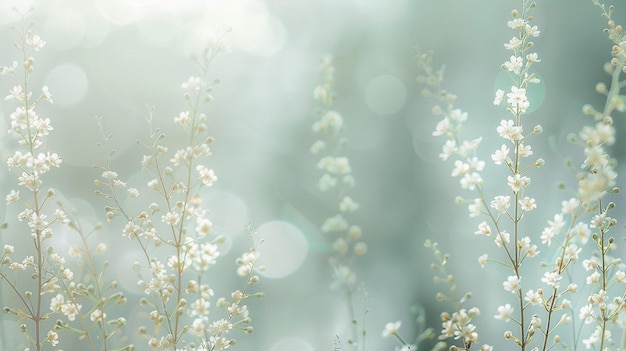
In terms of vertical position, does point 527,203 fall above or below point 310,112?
below

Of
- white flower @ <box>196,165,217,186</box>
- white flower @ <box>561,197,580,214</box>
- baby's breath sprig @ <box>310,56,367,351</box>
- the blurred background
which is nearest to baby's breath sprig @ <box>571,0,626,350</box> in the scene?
white flower @ <box>561,197,580,214</box>

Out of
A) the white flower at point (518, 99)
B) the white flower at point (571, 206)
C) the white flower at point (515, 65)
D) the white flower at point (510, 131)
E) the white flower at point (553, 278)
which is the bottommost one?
the white flower at point (553, 278)

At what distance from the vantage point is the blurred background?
1367 mm

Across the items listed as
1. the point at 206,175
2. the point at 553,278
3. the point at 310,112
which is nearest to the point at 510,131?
the point at 553,278

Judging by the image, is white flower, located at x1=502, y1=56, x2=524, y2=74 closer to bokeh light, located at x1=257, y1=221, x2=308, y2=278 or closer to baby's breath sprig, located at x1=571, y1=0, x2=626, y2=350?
baby's breath sprig, located at x1=571, y1=0, x2=626, y2=350

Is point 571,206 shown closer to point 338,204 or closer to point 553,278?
point 553,278

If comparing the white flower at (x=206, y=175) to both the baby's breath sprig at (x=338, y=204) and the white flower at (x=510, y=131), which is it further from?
the white flower at (x=510, y=131)

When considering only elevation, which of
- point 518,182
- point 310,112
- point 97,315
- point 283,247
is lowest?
point 97,315

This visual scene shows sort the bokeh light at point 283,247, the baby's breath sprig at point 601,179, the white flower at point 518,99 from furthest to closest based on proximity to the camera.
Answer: the bokeh light at point 283,247 → the white flower at point 518,99 → the baby's breath sprig at point 601,179

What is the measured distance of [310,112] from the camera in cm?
150

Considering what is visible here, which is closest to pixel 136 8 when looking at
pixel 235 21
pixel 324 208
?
pixel 235 21

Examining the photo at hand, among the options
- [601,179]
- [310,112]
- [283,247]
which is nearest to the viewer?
[601,179]

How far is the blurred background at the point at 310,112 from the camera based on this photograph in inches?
53.8

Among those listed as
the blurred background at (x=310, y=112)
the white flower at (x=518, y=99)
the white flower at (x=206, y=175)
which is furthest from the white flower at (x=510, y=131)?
the blurred background at (x=310, y=112)
